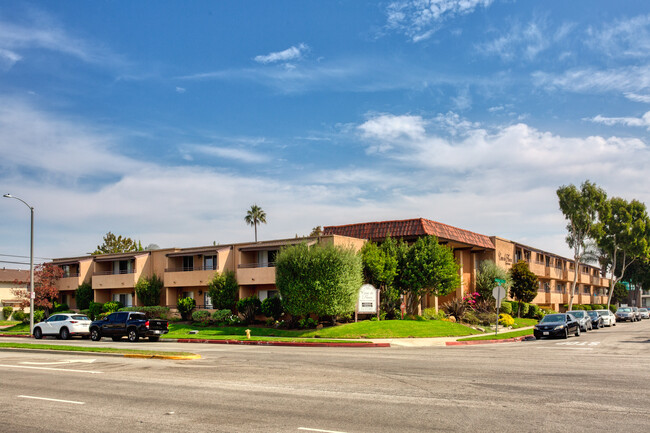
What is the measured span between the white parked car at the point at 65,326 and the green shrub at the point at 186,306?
8823mm

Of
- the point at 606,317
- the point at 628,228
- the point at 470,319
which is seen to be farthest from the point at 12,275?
the point at 628,228

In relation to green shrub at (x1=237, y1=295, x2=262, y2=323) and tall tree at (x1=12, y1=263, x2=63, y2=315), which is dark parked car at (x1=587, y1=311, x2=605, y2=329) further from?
tall tree at (x1=12, y1=263, x2=63, y2=315)

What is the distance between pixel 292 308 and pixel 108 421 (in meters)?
25.1

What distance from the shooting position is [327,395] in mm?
11578

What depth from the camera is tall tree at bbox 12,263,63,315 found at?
52.8 metres

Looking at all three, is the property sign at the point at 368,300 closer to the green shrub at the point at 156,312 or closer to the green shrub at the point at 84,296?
the green shrub at the point at 156,312

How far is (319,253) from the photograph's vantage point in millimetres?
33469

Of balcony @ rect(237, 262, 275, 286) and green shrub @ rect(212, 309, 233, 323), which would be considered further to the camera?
balcony @ rect(237, 262, 275, 286)

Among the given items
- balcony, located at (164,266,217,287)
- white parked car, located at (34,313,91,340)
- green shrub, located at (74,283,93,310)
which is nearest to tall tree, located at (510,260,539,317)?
balcony, located at (164,266,217,287)

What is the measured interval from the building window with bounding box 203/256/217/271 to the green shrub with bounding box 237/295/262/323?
6.76m

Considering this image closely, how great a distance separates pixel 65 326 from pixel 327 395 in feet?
93.7

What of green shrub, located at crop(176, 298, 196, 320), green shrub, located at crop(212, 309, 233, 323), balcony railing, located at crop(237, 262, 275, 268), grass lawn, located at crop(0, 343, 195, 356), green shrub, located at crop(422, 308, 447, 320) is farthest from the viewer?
green shrub, located at crop(176, 298, 196, 320)

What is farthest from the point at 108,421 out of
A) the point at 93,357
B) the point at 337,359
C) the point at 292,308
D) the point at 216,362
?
the point at 292,308

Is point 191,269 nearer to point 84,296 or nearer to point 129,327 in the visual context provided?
point 84,296
